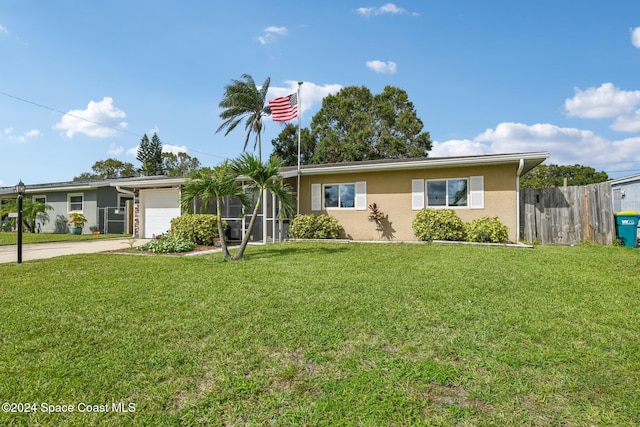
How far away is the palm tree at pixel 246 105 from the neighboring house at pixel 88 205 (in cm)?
795

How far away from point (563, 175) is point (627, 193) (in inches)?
1286

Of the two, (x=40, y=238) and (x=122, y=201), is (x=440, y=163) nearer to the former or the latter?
(x=122, y=201)

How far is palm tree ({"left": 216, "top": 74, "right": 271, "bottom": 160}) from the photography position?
21.8 meters

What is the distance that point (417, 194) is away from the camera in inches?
449

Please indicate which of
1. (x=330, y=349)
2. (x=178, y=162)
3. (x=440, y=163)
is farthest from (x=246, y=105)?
(x=178, y=162)

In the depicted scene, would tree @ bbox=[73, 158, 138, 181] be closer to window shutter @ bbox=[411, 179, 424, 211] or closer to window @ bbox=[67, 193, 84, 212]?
window @ bbox=[67, 193, 84, 212]

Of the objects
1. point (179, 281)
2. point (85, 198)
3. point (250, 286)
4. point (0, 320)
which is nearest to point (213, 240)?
point (179, 281)

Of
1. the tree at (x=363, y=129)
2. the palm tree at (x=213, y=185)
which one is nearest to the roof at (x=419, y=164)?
the palm tree at (x=213, y=185)

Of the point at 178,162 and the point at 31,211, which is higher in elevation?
the point at 178,162

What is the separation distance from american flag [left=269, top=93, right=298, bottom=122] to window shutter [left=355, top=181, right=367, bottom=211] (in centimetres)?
366

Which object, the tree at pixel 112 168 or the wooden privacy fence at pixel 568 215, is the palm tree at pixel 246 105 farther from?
the tree at pixel 112 168

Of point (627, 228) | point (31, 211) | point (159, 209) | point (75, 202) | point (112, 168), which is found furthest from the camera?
point (112, 168)

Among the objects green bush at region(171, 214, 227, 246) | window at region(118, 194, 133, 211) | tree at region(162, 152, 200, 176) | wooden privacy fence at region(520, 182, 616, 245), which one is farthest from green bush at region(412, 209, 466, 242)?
tree at region(162, 152, 200, 176)

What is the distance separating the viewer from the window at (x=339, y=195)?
1226 centimetres
